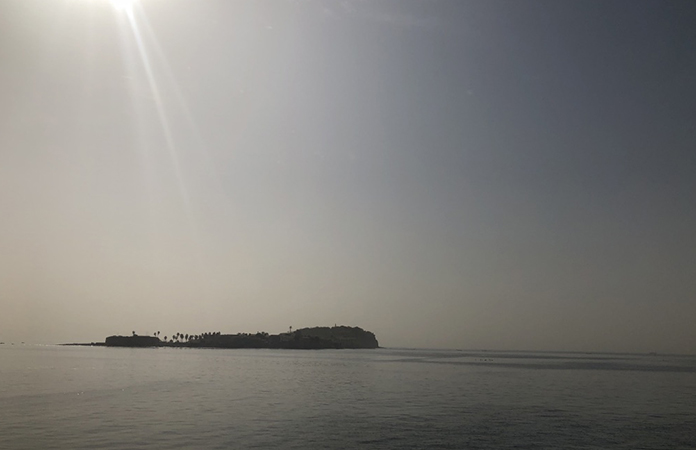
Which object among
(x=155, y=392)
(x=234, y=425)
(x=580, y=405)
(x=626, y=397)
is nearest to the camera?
(x=234, y=425)

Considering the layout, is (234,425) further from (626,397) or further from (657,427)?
(626,397)

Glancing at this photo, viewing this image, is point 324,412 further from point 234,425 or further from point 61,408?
point 61,408

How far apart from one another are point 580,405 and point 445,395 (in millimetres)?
16392

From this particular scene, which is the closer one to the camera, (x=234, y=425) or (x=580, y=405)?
(x=234, y=425)

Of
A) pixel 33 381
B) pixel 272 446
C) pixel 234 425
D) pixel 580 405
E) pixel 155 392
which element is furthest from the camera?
pixel 33 381

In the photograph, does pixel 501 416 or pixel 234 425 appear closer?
pixel 234 425

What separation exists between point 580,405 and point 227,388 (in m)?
46.7

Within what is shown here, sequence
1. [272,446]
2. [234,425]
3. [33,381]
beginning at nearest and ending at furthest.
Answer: [272,446], [234,425], [33,381]

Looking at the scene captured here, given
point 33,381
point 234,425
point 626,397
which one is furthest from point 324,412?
point 33,381

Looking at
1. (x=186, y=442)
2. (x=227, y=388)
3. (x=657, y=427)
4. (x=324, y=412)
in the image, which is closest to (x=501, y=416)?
(x=657, y=427)

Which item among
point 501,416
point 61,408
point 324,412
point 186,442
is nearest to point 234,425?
point 186,442

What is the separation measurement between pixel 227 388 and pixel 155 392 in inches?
411

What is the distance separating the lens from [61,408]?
47.2 metres

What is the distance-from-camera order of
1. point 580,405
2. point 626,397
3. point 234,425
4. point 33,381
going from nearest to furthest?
point 234,425 → point 580,405 → point 626,397 → point 33,381
